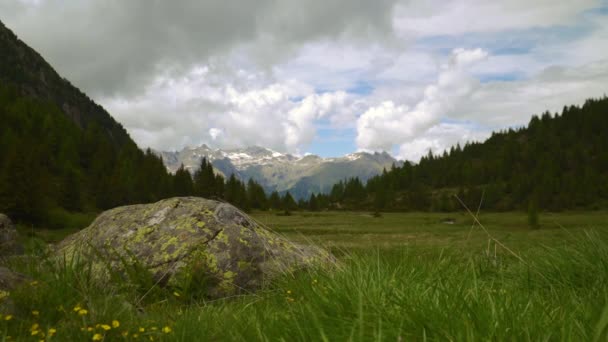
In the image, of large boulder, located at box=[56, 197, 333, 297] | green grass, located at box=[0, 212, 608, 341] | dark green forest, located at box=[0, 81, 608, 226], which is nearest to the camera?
green grass, located at box=[0, 212, 608, 341]

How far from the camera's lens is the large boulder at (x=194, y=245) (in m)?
7.87

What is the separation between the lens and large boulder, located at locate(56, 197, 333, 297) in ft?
25.8

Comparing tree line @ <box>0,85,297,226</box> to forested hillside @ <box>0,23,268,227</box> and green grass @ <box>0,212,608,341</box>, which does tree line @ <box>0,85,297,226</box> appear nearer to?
forested hillside @ <box>0,23,268,227</box>

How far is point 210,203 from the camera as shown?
31.9ft

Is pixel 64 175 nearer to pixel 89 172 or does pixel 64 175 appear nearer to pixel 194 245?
pixel 89 172

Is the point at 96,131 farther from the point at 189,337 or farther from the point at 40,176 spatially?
the point at 189,337

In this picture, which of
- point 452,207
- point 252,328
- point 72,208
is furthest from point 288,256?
point 452,207

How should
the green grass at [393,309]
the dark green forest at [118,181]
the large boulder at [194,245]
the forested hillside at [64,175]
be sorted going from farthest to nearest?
the dark green forest at [118,181], the forested hillside at [64,175], the large boulder at [194,245], the green grass at [393,309]

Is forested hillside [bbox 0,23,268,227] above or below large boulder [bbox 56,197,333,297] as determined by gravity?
above

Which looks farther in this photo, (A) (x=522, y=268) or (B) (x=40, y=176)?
(B) (x=40, y=176)

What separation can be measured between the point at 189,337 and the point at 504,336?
8.19 ft

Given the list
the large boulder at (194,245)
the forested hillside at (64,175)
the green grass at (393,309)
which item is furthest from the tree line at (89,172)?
the green grass at (393,309)

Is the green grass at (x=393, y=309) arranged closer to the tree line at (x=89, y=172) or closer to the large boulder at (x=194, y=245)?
the large boulder at (x=194, y=245)

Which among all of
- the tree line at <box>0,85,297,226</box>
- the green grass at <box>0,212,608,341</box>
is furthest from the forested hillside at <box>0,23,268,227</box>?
the green grass at <box>0,212,608,341</box>
